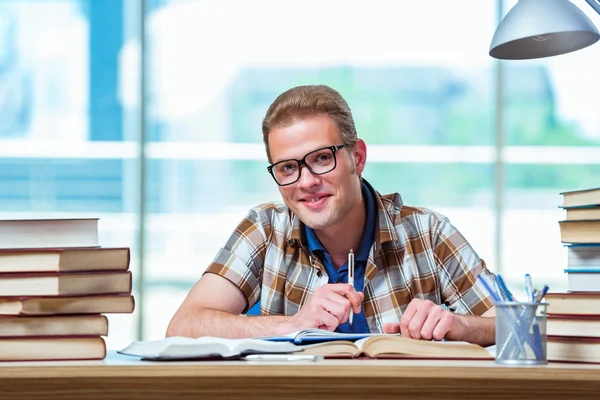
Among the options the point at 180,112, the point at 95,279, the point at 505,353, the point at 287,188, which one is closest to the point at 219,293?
the point at 287,188

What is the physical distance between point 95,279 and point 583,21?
3.31 ft

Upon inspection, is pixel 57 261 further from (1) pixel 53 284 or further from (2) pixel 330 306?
(2) pixel 330 306

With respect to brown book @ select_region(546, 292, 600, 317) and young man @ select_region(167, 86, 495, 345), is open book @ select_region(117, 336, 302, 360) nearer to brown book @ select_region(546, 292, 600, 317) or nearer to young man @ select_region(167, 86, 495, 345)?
brown book @ select_region(546, 292, 600, 317)

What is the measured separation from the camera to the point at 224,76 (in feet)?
14.8

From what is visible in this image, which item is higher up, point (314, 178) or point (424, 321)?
point (314, 178)

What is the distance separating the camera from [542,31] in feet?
5.09

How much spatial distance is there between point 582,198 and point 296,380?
1.75 ft

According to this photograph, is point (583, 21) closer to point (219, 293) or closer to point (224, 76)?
point (219, 293)

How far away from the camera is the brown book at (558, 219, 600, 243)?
4.14ft

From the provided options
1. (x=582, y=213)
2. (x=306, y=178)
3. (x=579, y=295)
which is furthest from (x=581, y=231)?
(x=306, y=178)

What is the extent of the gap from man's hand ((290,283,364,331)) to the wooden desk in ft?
1.45

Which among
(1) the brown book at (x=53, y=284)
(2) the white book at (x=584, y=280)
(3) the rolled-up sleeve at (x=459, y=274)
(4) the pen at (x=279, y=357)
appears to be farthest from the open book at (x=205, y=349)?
(3) the rolled-up sleeve at (x=459, y=274)

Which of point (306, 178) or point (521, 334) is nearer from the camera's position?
point (521, 334)

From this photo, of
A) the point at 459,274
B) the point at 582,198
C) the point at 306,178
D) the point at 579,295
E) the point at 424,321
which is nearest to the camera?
the point at 579,295
